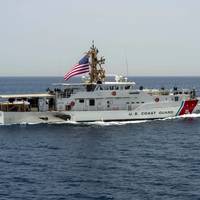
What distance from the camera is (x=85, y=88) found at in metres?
66.1

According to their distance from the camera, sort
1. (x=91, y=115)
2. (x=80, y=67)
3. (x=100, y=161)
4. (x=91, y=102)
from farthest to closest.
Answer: (x=91, y=115) → (x=91, y=102) → (x=80, y=67) → (x=100, y=161)

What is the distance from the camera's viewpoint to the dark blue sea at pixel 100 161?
33.5 meters

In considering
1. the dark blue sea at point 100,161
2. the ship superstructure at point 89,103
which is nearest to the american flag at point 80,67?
the ship superstructure at point 89,103

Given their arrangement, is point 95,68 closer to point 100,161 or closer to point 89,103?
point 89,103

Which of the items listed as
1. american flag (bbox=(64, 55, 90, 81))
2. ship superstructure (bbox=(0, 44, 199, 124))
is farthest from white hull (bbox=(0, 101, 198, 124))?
american flag (bbox=(64, 55, 90, 81))

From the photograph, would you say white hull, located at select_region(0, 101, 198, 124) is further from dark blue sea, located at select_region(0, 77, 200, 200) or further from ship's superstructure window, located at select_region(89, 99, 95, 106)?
dark blue sea, located at select_region(0, 77, 200, 200)

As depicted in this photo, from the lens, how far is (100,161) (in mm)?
42750

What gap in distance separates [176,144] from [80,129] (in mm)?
14618

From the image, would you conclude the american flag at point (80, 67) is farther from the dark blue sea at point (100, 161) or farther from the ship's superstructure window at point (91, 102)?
the dark blue sea at point (100, 161)

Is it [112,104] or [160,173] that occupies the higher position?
[112,104]

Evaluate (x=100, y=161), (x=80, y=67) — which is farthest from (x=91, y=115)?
(x=100, y=161)

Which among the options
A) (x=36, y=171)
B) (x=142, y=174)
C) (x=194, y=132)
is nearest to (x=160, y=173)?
(x=142, y=174)

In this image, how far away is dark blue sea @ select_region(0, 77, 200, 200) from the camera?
110 ft

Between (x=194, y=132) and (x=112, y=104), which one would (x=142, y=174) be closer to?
(x=194, y=132)
